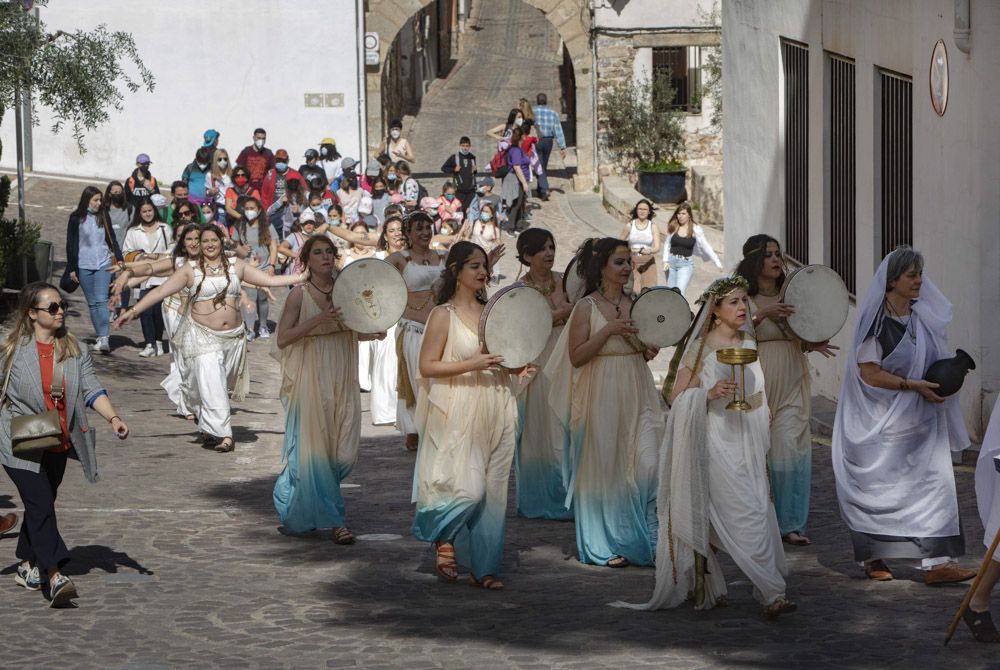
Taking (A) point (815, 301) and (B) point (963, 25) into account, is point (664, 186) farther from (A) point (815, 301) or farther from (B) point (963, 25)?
(A) point (815, 301)

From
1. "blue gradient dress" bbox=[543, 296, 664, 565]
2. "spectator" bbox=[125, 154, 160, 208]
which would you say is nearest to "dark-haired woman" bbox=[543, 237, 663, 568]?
"blue gradient dress" bbox=[543, 296, 664, 565]

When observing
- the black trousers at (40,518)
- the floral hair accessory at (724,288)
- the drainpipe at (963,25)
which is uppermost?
the drainpipe at (963,25)

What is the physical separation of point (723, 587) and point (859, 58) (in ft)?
25.4

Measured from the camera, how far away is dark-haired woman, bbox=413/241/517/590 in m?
8.74

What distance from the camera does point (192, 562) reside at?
941cm

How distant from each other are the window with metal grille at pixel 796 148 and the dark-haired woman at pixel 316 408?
25.8ft

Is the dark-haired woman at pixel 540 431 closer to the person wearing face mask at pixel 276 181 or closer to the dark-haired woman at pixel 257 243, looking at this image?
the dark-haired woman at pixel 257 243

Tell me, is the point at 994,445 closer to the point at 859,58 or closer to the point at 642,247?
the point at 859,58

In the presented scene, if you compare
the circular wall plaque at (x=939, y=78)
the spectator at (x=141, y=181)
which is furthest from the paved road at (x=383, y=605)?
the spectator at (x=141, y=181)

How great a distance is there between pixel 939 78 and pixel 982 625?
608 cm

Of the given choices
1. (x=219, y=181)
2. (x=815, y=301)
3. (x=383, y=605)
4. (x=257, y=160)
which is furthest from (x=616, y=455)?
(x=257, y=160)

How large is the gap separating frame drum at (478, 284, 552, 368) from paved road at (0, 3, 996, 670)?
47.5 inches

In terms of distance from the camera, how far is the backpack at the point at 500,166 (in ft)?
91.8

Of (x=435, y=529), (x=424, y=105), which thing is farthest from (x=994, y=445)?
(x=424, y=105)
